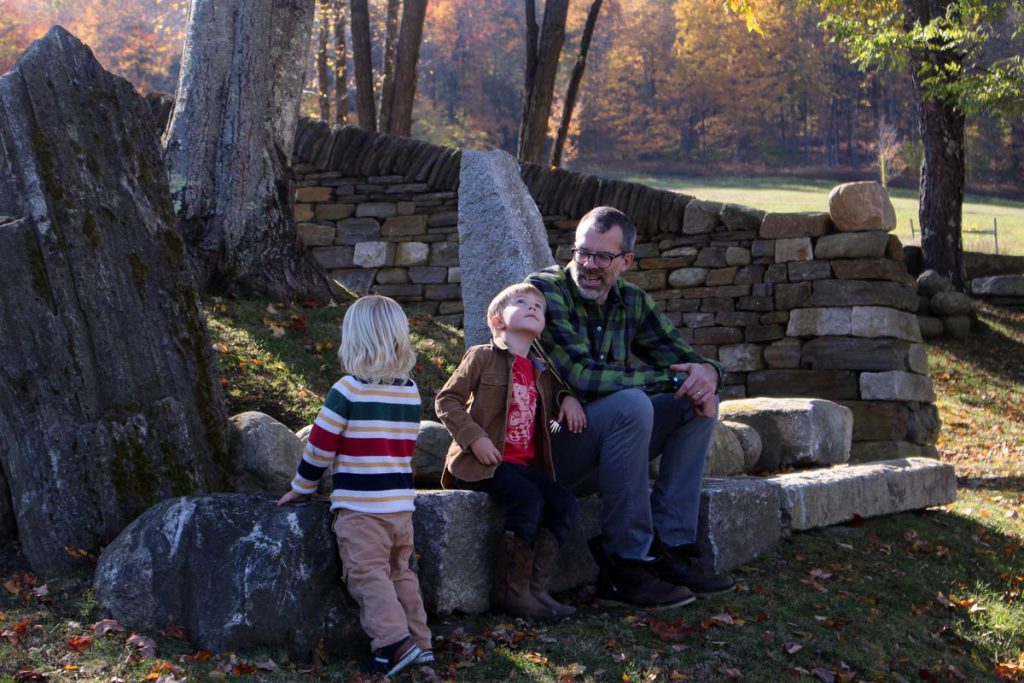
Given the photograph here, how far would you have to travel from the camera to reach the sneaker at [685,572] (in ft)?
14.7

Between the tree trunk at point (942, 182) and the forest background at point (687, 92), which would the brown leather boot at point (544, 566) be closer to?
the tree trunk at point (942, 182)

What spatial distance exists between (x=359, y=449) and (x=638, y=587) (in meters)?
1.30

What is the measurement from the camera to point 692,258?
10688 millimetres

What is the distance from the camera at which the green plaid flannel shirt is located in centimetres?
445

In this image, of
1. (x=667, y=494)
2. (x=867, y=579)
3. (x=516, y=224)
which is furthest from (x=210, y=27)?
(x=867, y=579)

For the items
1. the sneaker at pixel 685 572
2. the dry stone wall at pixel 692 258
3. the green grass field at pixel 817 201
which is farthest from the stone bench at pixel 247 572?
the green grass field at pixel 817 201

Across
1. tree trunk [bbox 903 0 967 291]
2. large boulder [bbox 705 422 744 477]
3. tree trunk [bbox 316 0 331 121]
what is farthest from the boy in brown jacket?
tree trunk [bbox 316 0 331 121]

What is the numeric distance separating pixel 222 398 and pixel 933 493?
173 inches

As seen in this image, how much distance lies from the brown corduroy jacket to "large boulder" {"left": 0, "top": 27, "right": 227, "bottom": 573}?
1.02m

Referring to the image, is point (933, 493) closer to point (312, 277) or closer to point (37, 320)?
point (312, 277)

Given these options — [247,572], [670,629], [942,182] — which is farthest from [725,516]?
[942,182]

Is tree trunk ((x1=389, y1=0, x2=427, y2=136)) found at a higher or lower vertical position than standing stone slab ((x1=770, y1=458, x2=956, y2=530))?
higher

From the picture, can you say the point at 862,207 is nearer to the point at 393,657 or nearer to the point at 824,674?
the point at 824,674

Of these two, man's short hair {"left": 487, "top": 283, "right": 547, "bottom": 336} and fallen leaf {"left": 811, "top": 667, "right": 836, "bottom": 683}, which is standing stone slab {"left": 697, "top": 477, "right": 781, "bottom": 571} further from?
man's short hair {"left": 487, "top": 283, "right": 547, "bottom": 336}
